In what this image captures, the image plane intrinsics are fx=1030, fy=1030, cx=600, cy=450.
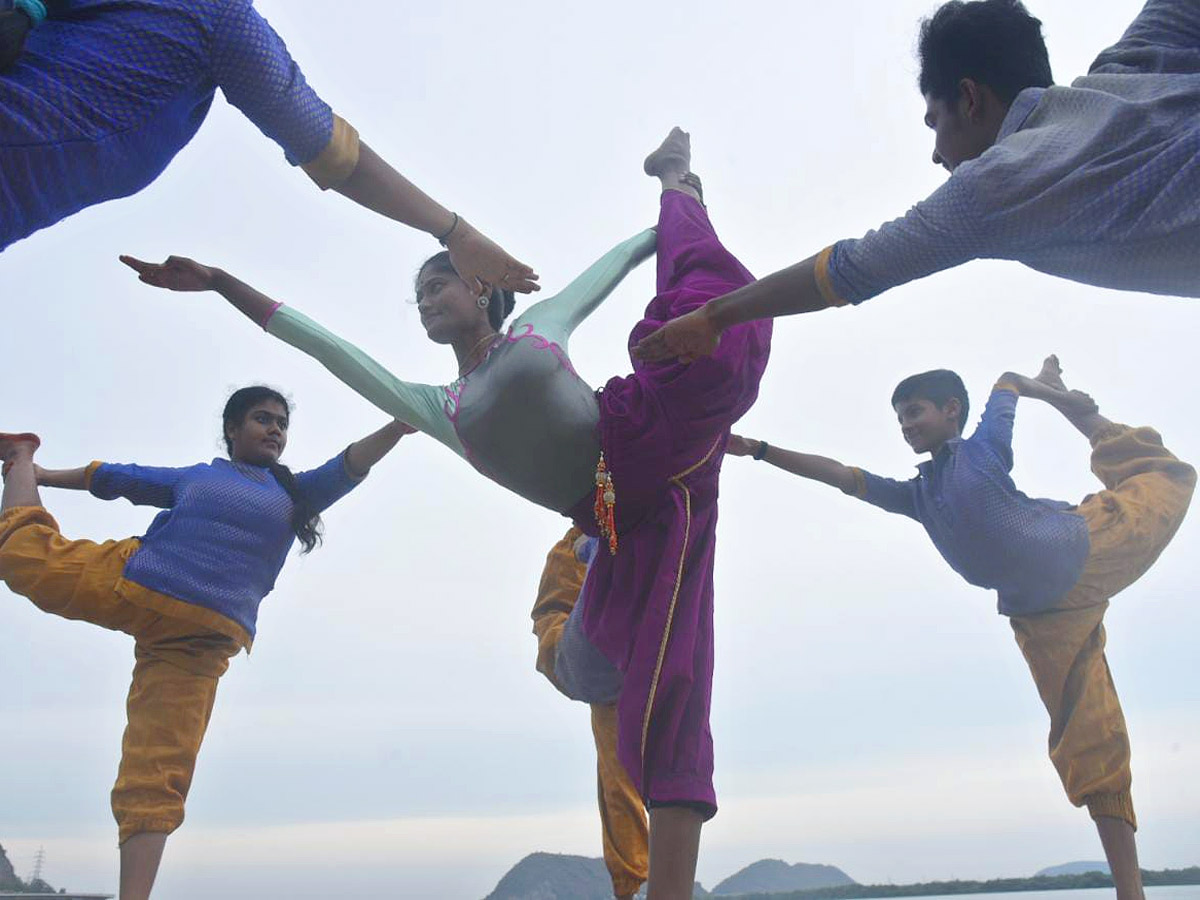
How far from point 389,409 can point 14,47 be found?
1.54m

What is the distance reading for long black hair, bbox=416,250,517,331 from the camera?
9.59ft

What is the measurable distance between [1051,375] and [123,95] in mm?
3651

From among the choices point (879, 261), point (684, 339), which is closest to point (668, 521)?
point (684, 339)

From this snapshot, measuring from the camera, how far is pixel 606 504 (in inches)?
94.7

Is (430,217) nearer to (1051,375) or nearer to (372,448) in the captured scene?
(372,448)

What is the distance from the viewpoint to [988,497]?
353 centimetres

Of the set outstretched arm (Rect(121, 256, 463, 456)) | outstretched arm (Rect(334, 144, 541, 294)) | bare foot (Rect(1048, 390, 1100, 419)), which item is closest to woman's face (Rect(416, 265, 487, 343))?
outstretched arm (Rect(121, 256, 463, 456))

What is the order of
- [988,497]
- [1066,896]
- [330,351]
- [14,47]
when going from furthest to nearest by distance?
A: [1066,896] < [988,497] < [330,351] < [14,47]

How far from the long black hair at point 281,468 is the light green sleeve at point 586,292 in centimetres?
131

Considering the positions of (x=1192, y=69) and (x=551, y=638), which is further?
(x=551, y=638)

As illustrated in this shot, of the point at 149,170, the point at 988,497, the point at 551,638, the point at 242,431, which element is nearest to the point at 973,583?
the point at 988,497

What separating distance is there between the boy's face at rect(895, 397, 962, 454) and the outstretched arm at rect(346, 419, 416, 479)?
1891mm

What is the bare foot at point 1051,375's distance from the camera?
4.02 meters

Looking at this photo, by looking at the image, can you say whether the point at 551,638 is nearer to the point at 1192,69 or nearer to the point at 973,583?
the point at 973,583
